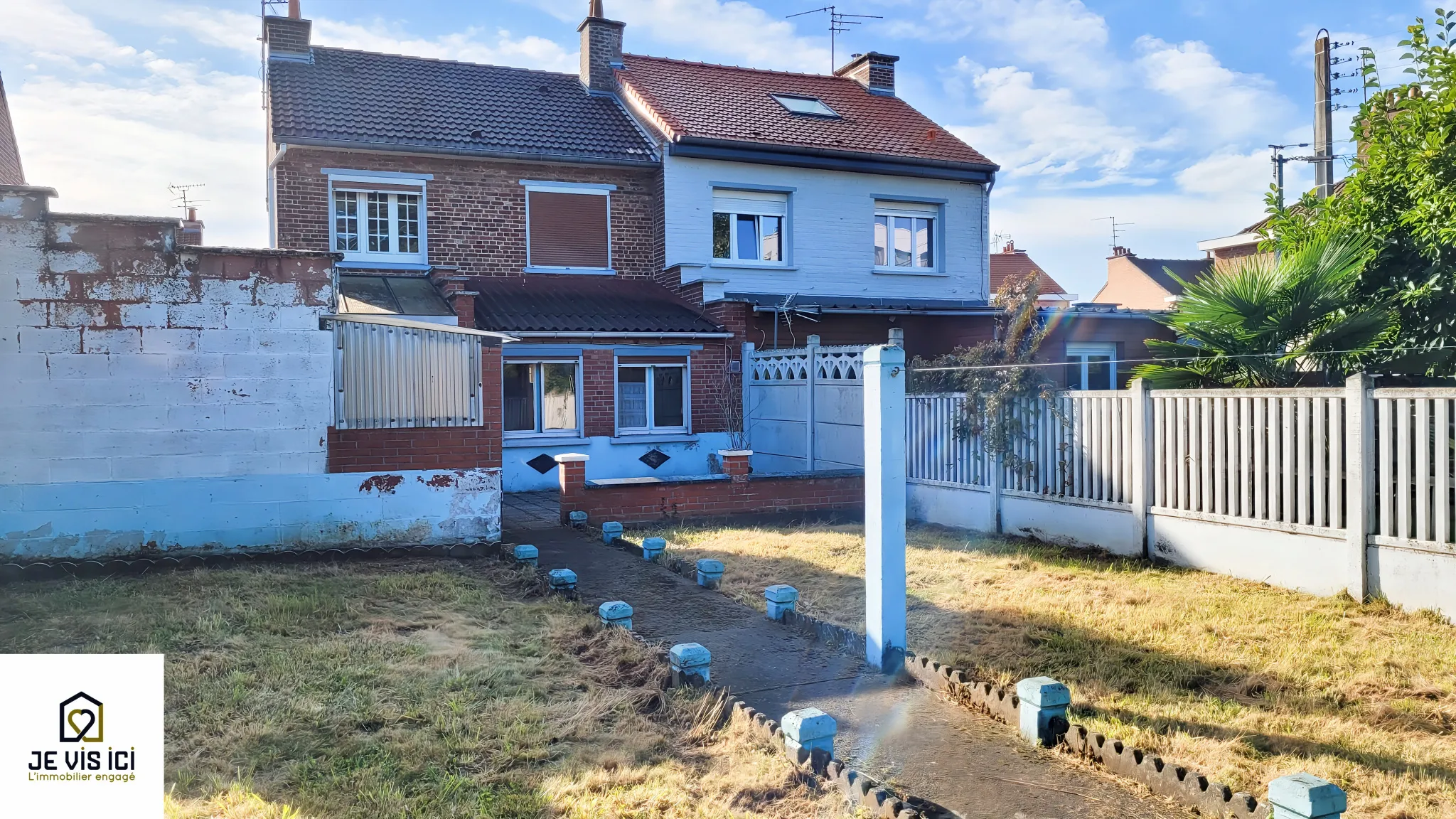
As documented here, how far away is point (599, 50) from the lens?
2039 centimetres

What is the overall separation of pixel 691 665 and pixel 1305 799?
10.5ft

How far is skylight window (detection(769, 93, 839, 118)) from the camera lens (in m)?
20.5

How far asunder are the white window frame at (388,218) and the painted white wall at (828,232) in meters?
4.19

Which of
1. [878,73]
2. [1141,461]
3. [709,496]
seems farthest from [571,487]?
[878,73]

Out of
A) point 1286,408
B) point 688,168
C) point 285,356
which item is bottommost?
point 1286,408

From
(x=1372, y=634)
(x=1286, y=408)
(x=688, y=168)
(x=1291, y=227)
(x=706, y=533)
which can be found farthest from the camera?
(x=688, y=168)

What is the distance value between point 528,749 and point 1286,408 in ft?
22.0

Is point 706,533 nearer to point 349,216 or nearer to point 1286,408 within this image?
point 1286,408

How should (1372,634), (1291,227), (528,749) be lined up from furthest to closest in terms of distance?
1. (1291,227)
2. (1372,634)
3. (528,749)

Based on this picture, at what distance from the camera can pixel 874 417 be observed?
243 inches

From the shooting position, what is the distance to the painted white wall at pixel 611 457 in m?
15.9

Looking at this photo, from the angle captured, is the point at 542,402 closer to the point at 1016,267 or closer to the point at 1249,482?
the point at 1249,482

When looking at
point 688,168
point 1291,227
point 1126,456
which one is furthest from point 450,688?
point 688,168

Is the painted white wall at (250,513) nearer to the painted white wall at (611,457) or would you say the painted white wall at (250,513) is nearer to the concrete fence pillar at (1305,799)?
the painted white wall at (611,457)
